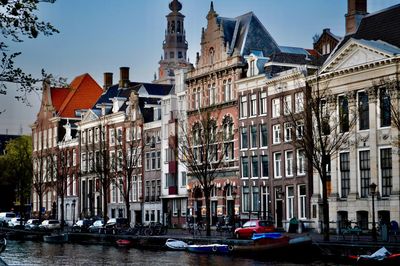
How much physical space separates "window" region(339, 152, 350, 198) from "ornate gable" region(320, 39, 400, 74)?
23.6ft

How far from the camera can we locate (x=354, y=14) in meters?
75.7

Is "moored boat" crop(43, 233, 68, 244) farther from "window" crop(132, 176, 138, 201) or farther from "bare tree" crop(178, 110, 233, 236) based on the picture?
"window" crop(132, 176, 138, 201)

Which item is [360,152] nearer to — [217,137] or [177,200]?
[217,137]

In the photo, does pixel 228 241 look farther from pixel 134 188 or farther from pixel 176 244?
pixel 134 188

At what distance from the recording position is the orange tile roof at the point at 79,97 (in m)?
132

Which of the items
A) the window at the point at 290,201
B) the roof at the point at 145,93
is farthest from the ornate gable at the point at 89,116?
the window at the point at 290,201

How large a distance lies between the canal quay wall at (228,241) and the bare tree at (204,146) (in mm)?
4323

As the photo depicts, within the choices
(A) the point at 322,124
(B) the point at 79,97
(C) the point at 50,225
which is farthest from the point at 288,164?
(B) the point at 79,97

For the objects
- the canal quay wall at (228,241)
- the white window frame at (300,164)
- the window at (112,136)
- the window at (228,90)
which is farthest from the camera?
the window at (112,136)

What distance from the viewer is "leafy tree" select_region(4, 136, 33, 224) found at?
5098 inches

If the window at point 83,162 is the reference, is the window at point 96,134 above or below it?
above

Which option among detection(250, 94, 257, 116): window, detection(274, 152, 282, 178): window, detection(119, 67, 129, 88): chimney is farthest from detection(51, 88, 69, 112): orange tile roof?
detection(274, 152, 282, 178): window

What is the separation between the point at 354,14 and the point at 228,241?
86.9ft

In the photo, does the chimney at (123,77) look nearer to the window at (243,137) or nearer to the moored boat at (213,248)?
the window at (243,137)
